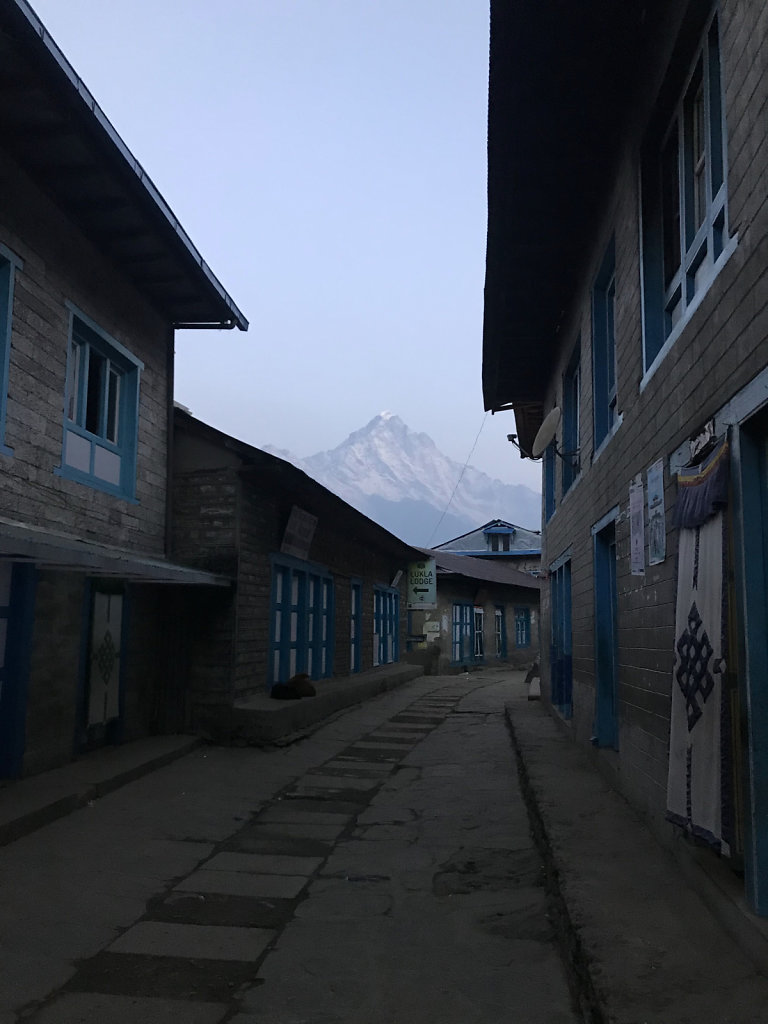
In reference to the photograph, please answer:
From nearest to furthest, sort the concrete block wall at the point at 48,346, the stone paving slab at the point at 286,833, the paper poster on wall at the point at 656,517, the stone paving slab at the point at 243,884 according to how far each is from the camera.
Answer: the stone paving slab at the point at 243,884, the paper poster on wall at the point at 656,517, the stone paving slab at the point at 286,833, the concrete block wall at the point at 48,346

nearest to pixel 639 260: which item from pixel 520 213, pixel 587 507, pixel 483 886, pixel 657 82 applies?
pixel 657 82

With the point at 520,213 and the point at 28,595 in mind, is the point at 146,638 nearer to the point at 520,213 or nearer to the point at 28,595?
the point at 28,595

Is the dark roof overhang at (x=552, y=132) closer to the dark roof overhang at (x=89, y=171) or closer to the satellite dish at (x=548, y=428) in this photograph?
the satellite dish at (x=548, y=428)

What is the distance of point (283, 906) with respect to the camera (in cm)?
434

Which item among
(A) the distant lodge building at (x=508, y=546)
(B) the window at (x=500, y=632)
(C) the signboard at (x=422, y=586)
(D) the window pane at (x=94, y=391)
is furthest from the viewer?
(A) the distant lodge building at (x=508, y=546)

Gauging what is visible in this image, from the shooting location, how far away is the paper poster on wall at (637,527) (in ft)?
17.6

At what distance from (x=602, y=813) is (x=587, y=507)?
3248 millimetres

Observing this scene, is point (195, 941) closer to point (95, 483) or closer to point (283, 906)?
point (283, 906)

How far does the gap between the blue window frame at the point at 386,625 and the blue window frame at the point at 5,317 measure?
12.1 m

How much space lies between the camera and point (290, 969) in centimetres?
352

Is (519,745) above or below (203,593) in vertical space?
below

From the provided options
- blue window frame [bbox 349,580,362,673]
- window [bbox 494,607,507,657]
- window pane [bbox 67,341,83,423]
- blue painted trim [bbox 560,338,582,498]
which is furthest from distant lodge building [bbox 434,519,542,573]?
window pane [bbox 67,341,83,423]

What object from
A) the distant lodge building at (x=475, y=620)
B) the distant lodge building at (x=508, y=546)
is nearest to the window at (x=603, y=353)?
the distant lodge building at (x=475, y=620)

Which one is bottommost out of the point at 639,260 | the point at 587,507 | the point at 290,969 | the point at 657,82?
the point at 290,969
